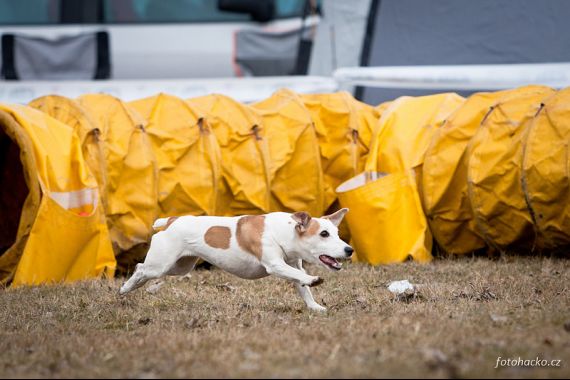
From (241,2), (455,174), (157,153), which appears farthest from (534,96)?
(241,2)

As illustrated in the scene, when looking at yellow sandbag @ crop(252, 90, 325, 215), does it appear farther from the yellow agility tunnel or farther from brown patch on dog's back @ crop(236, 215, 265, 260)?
brown patch on dog's back @ crop(236, 215, 265, 260)

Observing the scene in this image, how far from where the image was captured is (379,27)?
38.7 ft

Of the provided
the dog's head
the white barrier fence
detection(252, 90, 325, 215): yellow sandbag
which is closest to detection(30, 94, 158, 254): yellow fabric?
detection(252, 90, 325, 215): yellow sandbag

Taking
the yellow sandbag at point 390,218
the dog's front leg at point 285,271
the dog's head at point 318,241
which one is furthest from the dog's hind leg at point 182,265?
the yellow sandbag at point 390,218

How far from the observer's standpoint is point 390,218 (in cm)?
821

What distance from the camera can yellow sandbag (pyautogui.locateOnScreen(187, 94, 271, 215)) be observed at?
8.58 metres

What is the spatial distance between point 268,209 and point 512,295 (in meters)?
2.92

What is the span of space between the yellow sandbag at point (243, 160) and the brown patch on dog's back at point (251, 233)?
2288 mm

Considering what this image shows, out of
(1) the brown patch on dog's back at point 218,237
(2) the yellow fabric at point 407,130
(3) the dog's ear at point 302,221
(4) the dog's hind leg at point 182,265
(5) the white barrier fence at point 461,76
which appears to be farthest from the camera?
(5) the white barrier fence at point 461,76

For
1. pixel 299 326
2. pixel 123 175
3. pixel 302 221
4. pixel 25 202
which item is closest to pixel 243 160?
pixel 123 175

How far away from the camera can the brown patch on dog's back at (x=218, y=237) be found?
6203 millimetres

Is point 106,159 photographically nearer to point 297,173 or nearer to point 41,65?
point 297,173

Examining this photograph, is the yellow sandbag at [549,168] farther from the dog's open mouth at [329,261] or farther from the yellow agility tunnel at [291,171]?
the dog's open mouth at [329,261]

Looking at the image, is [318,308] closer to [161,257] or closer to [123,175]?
[161,257]
